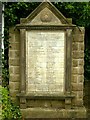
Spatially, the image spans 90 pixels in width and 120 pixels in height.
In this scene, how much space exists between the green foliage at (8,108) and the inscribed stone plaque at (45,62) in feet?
1.60

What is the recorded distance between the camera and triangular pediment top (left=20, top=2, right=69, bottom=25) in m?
8.09

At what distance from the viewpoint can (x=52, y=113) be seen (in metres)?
8.12

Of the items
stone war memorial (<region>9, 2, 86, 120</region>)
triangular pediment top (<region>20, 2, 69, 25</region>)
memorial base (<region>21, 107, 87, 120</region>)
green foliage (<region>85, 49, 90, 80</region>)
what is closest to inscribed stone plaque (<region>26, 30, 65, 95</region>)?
stone war memorial (<region>9, 2, 86, 120</region>)

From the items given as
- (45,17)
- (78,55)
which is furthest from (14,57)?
(78,55)

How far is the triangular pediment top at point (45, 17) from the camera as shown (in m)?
8.09

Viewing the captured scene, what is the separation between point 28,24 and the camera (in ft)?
26.6

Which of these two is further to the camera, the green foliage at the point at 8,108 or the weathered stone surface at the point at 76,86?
the weathered stone surface at the point at 76,86

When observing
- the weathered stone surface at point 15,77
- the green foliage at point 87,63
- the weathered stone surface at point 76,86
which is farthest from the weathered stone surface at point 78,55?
the green foliage at point 87,63

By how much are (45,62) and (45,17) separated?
1.01 metres

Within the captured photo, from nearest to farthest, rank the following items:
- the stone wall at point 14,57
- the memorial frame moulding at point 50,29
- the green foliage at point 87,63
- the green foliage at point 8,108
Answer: the green foliage at point 8,108
the memorial frame moulding at point 50,29
the stone wall at point 14,57
the green foliage at point 87,63

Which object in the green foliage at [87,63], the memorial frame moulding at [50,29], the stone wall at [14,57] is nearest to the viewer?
the memorial frame moulding at [50,29]

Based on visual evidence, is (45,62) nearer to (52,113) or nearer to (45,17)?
(45,17)

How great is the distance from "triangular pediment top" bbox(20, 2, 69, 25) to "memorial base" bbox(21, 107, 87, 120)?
6.46 ft

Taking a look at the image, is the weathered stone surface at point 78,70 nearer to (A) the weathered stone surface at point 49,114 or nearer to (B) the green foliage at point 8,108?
(A) the weathered stone surface at point 49,114
